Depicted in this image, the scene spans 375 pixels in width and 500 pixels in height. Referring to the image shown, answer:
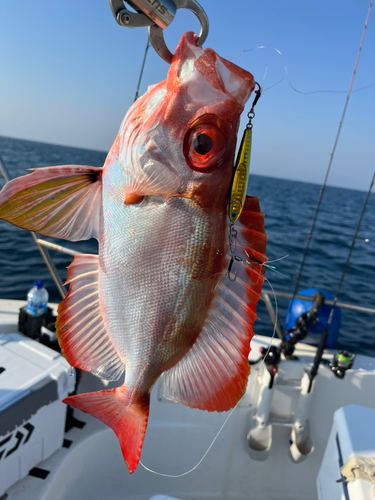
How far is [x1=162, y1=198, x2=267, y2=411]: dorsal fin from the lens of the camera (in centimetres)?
93

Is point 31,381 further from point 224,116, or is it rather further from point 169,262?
point 224,116

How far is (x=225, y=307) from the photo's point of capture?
3.19 feet

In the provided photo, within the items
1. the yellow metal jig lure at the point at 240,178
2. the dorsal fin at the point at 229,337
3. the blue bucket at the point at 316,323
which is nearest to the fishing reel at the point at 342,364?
the blue bucket at the point at 316,323

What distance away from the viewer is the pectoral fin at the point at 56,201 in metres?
0.92

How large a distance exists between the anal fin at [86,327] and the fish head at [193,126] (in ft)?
1.12

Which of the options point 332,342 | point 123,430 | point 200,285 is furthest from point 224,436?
point 200,285

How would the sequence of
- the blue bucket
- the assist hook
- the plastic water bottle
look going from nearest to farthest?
the assist hook, the plastic water bottle, the blue bucket

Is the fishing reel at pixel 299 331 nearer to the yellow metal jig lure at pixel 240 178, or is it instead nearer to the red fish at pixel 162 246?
the red fish at pixel 162 246

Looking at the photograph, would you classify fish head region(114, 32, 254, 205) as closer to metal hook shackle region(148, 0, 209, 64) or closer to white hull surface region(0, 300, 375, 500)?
metal hook shackle region(148, 0, 209, 64)

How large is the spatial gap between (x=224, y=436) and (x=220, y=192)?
2713mm

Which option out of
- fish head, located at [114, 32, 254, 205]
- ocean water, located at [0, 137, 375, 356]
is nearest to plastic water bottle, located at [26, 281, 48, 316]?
fish head, located at [114, 32, 254, 205]

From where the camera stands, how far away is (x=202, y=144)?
0.88m

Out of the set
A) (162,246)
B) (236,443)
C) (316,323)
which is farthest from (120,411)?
(316,323)

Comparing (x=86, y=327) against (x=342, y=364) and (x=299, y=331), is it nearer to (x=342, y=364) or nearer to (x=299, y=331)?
(x=299, y=331)
